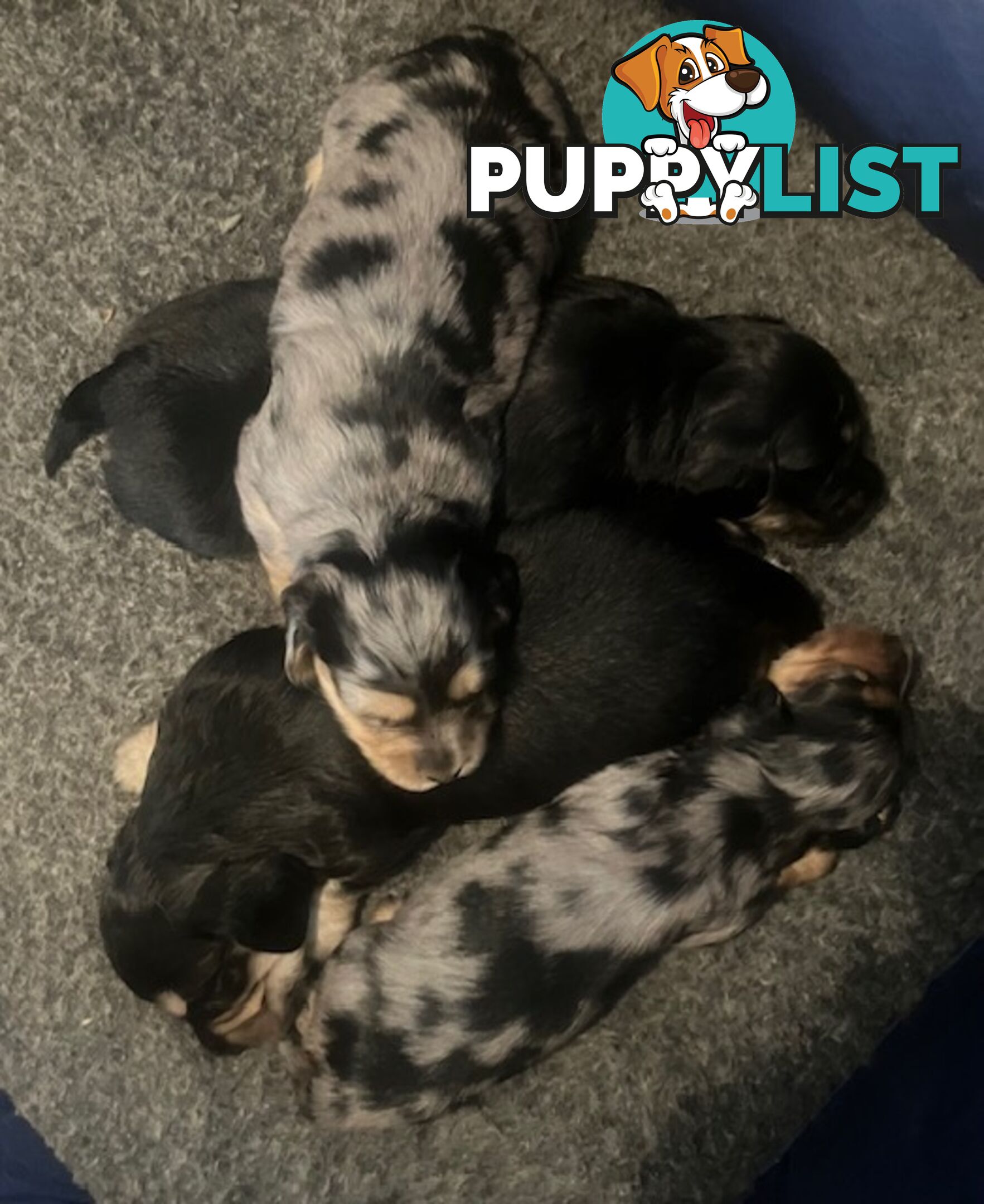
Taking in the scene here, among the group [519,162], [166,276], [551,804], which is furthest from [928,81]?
[166,276]

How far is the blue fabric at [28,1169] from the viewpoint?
2.54 m

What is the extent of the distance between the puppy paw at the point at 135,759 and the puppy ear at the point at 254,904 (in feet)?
1.28

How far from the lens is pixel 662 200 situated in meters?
2.49

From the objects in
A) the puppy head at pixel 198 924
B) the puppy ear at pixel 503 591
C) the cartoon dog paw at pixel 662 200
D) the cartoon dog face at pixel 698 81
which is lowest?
the puppy head at pixel 198 924

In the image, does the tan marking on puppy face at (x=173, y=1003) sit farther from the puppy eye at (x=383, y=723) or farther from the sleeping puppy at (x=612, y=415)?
the sleeping puppy at (x=612, y=415)

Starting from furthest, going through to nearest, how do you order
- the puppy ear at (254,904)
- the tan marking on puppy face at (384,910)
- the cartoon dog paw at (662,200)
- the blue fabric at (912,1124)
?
→ the cartoon dog paw at (662,200), the tan marking on puppy face at (384,910), the puppy ear at (254,904), the blue fabric at (912,1124)

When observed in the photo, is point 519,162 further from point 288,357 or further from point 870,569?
point 870,569

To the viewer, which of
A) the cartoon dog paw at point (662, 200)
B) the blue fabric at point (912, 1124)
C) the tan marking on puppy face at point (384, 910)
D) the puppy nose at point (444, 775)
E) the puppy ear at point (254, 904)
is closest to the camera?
the blue fabric at point (912, 1124)

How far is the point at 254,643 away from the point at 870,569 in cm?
110

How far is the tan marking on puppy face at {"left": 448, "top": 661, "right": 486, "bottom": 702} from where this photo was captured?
1.95 m

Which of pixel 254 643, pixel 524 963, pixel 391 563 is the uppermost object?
pixel 391 563

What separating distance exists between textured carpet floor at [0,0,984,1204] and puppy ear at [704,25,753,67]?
19cm

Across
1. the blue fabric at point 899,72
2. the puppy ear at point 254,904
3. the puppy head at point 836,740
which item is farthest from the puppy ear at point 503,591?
the blue fabric at point 899,72

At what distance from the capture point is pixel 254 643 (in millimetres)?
2295
